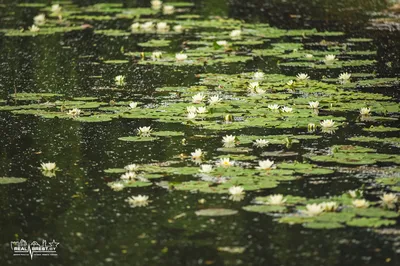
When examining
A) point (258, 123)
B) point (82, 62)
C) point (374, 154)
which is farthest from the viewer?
point (82, 62)

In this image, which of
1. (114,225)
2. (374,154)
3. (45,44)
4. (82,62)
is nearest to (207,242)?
(114,225)

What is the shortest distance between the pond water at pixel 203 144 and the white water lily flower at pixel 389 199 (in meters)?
0.01

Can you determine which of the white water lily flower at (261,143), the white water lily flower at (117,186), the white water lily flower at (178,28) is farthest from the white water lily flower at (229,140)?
the white water lily flower at (178,28)

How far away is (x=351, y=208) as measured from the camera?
473 cm

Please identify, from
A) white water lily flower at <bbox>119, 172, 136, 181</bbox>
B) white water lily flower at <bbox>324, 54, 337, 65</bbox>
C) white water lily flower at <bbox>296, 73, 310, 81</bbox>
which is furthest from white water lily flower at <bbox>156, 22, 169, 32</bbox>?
white water lily flower at <bbox>119, 172, 136, 181</bbox>

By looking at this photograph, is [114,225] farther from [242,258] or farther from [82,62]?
[82,62]

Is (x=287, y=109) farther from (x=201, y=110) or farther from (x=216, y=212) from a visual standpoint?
(x=216, y=212)

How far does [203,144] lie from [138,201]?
48.0 inches

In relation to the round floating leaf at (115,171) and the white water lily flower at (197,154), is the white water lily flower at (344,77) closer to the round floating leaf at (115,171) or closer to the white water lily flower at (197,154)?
the white water lily flower at (197,154)

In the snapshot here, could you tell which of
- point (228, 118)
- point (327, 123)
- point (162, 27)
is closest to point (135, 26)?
point (162, 27)

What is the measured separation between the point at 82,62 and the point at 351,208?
515 centimetres

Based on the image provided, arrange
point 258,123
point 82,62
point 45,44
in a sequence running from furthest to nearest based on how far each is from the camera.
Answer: point 45,44 < point 82,62 < point 258,123

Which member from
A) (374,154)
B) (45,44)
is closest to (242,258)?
(374,154)

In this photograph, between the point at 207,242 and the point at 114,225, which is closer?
the point at 207,242
